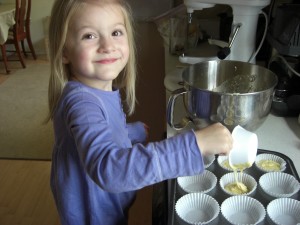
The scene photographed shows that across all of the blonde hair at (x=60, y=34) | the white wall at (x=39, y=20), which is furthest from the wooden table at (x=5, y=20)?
the blonde hair at (x=60, y=34)

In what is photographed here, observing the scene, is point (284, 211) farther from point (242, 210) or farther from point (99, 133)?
point (99, 133)

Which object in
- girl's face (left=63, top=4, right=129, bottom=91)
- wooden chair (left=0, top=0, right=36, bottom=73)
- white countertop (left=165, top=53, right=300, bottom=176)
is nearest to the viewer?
girl's face (left=63, top=4, right=129, bottom=91)

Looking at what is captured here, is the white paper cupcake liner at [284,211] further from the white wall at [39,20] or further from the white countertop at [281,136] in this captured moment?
the white wall at [39,20]

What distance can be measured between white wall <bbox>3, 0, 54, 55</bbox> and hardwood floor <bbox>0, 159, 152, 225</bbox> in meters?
2.40

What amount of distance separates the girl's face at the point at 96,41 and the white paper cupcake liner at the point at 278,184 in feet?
1.19

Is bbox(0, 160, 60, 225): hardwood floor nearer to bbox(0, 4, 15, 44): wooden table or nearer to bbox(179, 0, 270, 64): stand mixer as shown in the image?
bbox(179, 0, 270, 64): stand mixer

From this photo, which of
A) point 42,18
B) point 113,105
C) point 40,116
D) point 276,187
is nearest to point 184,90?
point 113,105

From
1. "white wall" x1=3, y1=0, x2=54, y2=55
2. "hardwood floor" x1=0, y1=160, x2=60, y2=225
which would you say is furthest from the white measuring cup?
"white wall" x1=3, y1=0, x2=54, y2=55

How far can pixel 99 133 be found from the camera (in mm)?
515

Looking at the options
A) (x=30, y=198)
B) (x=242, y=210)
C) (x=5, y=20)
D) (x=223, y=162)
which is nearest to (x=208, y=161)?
(x=223, y=162)

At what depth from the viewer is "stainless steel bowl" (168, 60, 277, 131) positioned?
0.70 m

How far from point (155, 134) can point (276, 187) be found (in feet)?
3.33

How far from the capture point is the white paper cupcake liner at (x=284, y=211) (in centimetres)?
57

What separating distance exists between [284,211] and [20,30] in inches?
138
